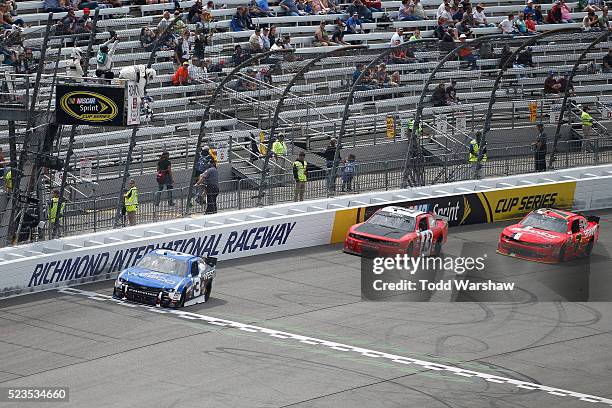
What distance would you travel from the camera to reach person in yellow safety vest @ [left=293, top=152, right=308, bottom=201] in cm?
3172

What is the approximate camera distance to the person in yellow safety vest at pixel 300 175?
31719 mm

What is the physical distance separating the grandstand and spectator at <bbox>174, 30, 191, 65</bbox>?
0.57m

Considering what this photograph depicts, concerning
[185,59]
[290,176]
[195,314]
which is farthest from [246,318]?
[185,59]

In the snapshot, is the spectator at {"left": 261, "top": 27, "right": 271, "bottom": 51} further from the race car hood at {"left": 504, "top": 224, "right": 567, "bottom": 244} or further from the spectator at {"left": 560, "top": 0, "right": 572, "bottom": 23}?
the spectator at {"left": 560, "top": 0, "right": 572, "bottom": 23}

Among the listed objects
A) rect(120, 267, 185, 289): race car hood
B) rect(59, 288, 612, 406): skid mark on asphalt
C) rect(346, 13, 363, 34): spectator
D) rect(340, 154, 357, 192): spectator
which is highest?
rect(346, 13, 363, 34): spectator

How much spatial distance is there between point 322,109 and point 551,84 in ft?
24.6

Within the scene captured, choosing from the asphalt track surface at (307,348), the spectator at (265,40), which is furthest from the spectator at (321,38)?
the asphalt track surface at (307,348)

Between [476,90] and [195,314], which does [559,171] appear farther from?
[195,314]

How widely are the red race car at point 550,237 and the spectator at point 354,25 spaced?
43.5 feet

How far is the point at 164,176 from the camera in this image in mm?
31297

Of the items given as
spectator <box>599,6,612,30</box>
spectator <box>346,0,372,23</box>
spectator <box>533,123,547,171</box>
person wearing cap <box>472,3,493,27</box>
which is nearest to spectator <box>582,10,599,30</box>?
spectator <box>599,6,612,30</box>

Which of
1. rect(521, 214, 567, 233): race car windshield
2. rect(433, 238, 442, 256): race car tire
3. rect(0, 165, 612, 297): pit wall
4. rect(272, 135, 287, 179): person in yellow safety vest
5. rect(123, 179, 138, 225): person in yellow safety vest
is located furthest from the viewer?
rect(272, 135, 287, 179): person in yellow safety vest

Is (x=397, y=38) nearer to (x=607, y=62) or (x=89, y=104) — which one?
(x=607, y=62)

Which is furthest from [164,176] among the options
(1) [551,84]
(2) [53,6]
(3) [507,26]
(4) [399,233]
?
(3) [507,26]
